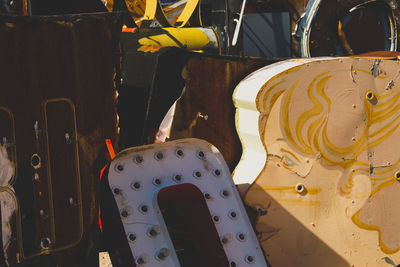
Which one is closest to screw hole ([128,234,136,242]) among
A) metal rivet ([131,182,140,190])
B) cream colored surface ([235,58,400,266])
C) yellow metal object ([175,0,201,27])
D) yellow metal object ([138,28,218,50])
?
metal rivet ([131,182,140,190])

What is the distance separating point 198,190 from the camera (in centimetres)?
179

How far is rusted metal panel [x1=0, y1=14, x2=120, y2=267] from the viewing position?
168 centimetres

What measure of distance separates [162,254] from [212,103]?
2.89 ft

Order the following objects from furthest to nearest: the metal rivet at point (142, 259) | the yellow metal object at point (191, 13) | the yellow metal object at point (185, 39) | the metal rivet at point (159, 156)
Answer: the yellow metal object at point (191, 13) → the yellow metal object at point (185, 39) → the metal rivet at point (159, 156) → the metal rivet at point (142, 259)

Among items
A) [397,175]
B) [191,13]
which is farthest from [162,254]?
[191,13]

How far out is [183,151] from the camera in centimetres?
181

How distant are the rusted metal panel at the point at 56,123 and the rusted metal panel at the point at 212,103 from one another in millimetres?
475

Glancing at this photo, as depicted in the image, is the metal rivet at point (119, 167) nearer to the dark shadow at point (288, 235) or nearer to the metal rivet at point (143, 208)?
the metal rivet at point (143, 208)

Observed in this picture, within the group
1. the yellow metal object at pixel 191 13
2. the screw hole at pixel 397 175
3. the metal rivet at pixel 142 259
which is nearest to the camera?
the metal rivet at pixel 142 259

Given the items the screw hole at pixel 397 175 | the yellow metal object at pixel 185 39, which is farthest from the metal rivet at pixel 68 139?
the yellow metal object at pixel 185 39

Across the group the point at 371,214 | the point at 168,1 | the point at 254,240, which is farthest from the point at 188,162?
the point at 168,1

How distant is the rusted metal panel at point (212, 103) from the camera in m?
2.31

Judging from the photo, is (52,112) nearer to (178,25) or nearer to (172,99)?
(172,99)

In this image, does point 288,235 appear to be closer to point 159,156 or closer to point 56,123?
point 159,156
